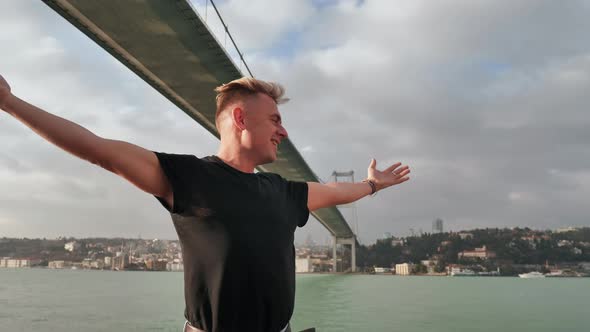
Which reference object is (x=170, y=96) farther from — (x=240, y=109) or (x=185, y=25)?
(x=240, y=109)

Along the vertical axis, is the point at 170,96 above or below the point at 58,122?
above

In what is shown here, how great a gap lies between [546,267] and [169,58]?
90168mm

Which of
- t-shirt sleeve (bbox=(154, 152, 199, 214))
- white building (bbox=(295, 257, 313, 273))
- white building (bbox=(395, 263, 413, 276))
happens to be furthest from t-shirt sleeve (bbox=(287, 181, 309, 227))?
white building (bbox=(395, 263, 413, 276))

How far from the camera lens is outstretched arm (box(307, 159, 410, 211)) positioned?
150 cm

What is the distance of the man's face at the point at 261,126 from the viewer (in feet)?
4.11

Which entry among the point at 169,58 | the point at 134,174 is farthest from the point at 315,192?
the point at 169,58

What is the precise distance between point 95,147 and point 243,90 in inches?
16.8

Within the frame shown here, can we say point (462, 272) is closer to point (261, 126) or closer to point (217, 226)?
point (261, 126)

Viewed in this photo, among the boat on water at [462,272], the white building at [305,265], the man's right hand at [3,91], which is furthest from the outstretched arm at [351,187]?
the boat on water at [462,272]

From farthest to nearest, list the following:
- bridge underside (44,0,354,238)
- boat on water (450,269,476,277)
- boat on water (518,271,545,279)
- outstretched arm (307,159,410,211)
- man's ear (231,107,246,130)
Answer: boat on water (450,269,476,277) → boat on water (518,271,545,279) → bridge underside (44,0,354,238) → outstretched arm (307,159,410,211) → man's ear (231,107,246,130)

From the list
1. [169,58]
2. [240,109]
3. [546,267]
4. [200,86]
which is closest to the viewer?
[240,109]

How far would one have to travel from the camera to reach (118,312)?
2100 cm

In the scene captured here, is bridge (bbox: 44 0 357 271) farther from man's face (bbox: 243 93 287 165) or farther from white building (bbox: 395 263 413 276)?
white building (bbox: 395 263 413 276)

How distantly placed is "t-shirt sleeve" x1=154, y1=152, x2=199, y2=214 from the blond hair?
26cm
